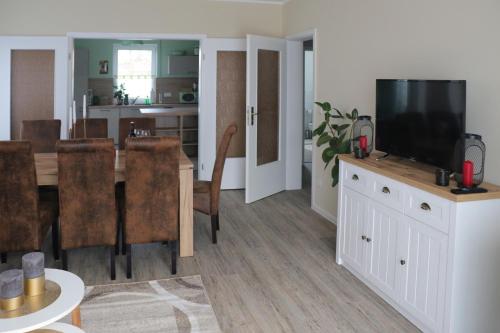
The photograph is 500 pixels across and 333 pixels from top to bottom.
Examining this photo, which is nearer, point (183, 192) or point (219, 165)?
point (183, 192)

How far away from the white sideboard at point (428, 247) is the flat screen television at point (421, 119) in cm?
15

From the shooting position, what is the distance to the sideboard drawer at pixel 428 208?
111 inches

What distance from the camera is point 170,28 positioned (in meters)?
6.77

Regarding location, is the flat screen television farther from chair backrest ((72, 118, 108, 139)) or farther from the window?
the window

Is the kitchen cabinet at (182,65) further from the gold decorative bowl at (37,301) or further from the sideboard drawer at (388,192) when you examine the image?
the gold decorative bowl at (37,301)

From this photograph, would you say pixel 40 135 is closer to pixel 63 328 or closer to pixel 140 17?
pixel 140 17

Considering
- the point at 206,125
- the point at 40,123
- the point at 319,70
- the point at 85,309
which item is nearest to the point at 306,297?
the point at 85,309

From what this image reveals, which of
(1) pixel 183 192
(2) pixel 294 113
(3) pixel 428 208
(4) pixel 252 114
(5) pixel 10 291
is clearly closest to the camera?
(5) pixel 10 291

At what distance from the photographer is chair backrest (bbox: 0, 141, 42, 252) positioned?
352 centimetres

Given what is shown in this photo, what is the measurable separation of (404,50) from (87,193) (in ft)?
8.46

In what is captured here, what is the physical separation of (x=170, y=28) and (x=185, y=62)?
4648 mm

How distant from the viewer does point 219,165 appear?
15.0ft

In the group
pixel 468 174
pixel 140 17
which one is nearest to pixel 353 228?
pixel 468 174

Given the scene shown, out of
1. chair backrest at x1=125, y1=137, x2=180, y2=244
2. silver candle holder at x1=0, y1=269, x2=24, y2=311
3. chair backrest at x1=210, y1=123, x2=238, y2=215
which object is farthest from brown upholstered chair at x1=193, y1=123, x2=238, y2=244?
silver candle holder at x1=0, y1=269, x2=24, y2=311
